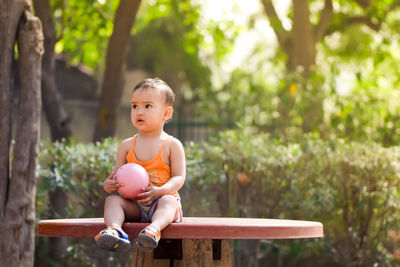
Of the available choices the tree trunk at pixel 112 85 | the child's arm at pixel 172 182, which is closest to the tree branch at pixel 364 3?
the tree trunk at pixel 112 85

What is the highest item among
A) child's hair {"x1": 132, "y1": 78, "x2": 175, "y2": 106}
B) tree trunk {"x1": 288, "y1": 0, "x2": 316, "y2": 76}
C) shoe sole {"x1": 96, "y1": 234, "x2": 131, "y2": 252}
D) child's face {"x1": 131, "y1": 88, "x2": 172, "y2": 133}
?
tree trunk {"x1": 288, "y1": 0, "x2": 316, "y2": 76}

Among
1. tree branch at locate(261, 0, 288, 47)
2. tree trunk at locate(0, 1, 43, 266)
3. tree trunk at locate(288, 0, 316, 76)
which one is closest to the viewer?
tree trunk at locate(0, 1, 43, 266)

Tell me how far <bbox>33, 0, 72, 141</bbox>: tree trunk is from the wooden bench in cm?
418

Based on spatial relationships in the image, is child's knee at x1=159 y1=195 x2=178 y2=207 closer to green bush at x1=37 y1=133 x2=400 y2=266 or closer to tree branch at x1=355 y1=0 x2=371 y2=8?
green bush at x1=37 y1=133 x2=400 y2=266

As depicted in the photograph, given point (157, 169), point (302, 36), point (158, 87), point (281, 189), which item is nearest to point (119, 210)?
point (157, 169)

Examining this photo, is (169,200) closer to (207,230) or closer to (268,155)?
(207,230)

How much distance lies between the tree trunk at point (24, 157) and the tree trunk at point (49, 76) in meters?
2.49

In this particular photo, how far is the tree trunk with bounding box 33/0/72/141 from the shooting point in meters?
7.44

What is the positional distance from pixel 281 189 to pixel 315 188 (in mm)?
312

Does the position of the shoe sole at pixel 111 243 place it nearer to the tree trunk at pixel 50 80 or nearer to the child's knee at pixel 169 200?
the child's knee at pixel 169 200

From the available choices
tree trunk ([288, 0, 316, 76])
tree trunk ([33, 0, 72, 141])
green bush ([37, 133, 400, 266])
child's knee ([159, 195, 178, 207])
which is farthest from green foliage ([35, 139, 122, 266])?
tree trunk ([288, 0, 316, 76])

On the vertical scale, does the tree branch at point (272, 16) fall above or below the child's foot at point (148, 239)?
above

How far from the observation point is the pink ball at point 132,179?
337cm

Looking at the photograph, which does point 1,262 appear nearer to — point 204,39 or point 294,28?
point 294,28
